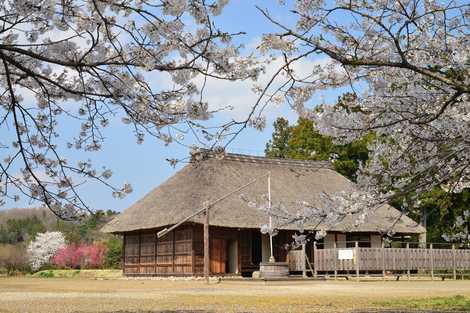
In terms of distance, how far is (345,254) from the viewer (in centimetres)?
2502

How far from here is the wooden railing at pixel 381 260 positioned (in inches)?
996

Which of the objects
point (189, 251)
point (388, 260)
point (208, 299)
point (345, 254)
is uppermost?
point (189, 251)

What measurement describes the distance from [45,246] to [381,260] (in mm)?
37251

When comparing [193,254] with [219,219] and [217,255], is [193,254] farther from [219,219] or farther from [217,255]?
[219,219]

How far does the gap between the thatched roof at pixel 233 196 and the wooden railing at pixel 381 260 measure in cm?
141

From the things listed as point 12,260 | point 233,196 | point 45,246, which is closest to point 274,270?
point 233,196

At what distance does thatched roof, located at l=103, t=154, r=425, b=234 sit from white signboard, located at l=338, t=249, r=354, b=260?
1429 millimetres

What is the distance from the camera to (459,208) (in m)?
34.9

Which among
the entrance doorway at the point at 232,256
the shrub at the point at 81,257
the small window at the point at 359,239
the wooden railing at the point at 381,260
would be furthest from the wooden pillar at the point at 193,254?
the shrub at the point at 81,257

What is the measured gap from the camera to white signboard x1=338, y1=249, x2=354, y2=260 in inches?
978

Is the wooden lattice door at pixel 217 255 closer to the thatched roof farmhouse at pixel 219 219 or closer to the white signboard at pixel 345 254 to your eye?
the thatched roof farmhouse at pixel 219 219

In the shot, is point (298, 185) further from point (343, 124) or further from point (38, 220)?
point (38, 220)

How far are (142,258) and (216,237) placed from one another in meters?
4.94

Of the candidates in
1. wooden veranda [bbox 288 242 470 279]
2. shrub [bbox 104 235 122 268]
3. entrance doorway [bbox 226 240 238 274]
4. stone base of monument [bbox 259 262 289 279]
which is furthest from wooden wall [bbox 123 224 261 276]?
shrub [bbox 104 235 122 268]
